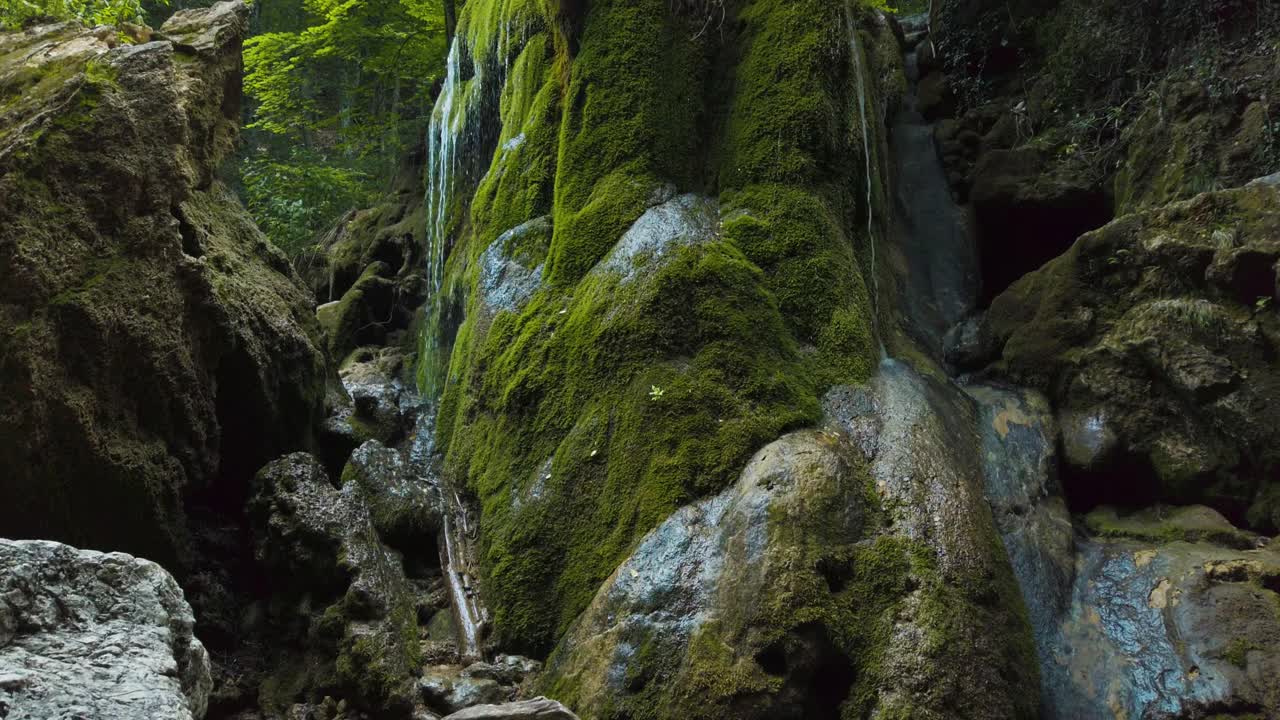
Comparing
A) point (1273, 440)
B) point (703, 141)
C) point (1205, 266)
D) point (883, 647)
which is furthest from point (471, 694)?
point (1205, 266)

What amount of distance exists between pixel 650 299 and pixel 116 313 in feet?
11.2

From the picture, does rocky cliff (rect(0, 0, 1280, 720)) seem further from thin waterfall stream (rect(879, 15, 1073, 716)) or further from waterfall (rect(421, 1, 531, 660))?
waterfall (rect(421, 1, 531, 660))

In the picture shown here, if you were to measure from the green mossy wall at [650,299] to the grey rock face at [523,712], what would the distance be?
133 centimetres

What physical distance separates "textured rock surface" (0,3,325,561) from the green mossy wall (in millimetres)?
2074

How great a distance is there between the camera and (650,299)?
→ 5891 mm

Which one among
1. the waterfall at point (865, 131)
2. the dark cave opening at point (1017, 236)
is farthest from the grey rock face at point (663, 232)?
the dark cave opening at point (1017, 236)

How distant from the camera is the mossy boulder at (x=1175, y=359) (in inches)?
221

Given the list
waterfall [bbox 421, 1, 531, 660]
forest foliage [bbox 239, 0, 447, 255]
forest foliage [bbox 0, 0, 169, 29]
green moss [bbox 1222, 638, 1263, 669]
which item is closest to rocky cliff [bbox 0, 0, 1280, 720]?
green moss [bbox 1222, 638, 1263, 669]

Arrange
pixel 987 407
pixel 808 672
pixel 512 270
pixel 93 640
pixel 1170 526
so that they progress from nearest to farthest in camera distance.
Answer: pixel 93 640 < pixel 808 672 < pixel 1170 526 < pixel 987 407 < pixel 512 270

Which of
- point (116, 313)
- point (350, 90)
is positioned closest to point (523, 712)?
point (116, 313)

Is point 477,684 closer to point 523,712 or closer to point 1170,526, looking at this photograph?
point 523,712

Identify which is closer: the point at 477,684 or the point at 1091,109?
the point at 477,684

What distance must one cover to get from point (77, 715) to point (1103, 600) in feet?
17.8

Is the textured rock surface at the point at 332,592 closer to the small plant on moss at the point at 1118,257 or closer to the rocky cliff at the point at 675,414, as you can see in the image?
the rocky cliff at the point at 675,414
